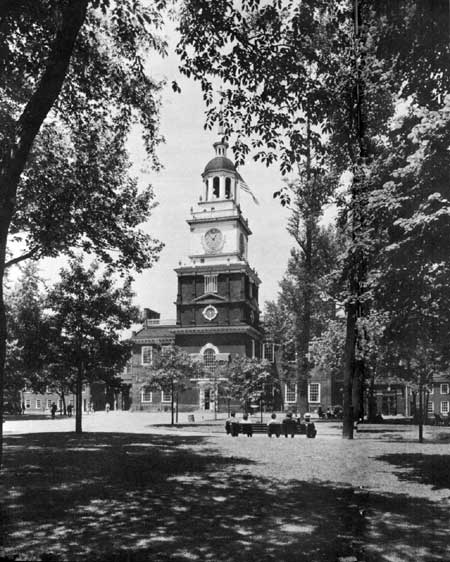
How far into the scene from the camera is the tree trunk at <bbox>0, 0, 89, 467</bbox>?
7691 mm

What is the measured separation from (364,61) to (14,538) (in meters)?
11.3

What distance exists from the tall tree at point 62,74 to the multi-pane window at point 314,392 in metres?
46.0

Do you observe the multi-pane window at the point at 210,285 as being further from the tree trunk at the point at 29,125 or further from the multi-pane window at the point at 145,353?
the tree trunk at the point at 29,125

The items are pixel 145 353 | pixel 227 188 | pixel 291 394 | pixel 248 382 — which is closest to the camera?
pixel 248 382

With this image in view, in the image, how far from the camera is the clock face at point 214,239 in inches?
1658

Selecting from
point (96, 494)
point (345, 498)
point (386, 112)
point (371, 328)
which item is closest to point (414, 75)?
point (386, 112)

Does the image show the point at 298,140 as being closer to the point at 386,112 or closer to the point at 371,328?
the point at 386,112

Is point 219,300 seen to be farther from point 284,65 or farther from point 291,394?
point 284,65

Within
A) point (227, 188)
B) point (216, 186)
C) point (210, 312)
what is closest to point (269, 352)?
point (210, 312)

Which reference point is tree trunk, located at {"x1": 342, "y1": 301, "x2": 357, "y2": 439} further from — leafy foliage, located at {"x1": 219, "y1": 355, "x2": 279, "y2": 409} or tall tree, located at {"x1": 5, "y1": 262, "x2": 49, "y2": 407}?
leafy foliage, located at {"x1": 219, "y1": 355, "x2": 279, "y2": 409}

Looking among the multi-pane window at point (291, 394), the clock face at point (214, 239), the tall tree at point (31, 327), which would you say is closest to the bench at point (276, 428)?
the tall tree at point (31, 327)

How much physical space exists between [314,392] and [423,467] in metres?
45.1

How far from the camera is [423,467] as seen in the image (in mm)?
12523

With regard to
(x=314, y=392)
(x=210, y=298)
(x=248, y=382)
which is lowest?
(x=314, y=392)
